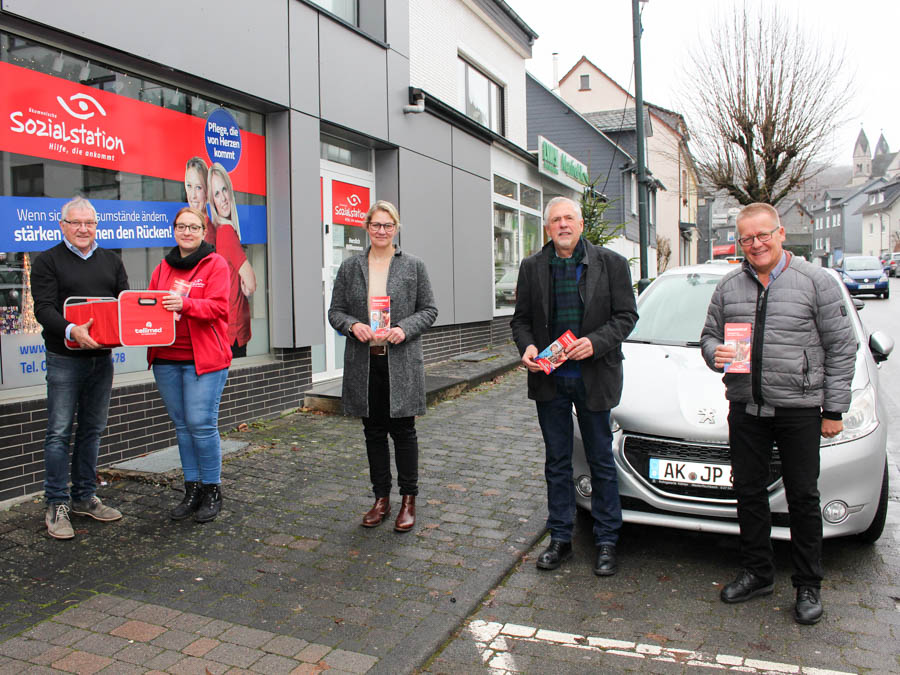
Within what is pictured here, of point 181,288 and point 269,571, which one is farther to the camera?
point 181,288

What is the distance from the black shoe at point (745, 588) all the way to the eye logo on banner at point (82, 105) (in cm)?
534

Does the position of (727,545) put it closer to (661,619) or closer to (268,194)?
(661,619)

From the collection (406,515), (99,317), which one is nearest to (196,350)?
(99,317)

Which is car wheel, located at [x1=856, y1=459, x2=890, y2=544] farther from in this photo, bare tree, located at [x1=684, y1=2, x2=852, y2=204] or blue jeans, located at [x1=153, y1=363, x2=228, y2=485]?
bare tree, located at [x1=684, y1=2, x2=852, y2=204]

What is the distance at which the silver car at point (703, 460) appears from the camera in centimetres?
374

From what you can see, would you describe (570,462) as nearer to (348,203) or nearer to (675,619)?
(675,619)

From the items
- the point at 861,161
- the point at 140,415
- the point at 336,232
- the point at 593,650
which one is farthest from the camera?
the point at 861,161

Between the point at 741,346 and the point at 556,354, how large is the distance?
2.95 ft

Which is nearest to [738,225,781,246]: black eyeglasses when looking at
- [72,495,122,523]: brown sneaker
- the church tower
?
[72,495,122,523]: brown sneaker

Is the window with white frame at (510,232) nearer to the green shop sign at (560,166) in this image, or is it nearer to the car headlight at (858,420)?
the green shop sign at (560,166)

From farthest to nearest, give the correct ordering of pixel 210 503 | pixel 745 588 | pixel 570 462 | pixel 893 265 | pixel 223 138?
pixel 893 265 < pixel 223 138 < pixel 210 503 < pixel 570 462 < pixel 745 588

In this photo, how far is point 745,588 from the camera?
3.60m

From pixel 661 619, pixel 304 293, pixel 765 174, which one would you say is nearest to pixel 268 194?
pixel 304 293

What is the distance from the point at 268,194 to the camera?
7.56 meters
